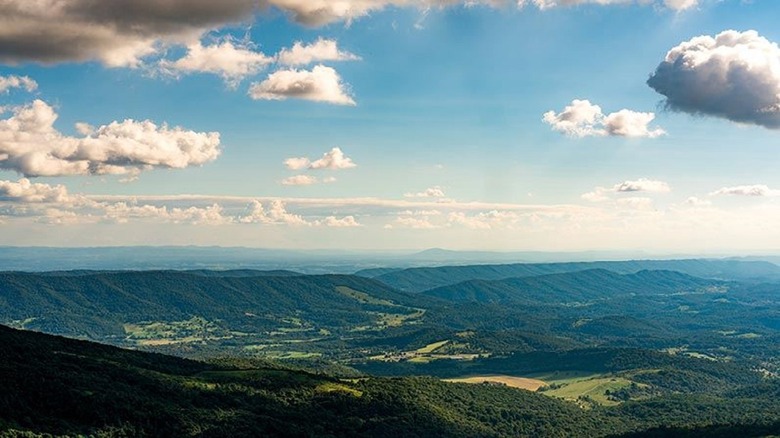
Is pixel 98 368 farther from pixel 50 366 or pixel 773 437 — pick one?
pixel 773 437

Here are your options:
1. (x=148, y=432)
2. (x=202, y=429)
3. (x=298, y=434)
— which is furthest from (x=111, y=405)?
(x=298, y=434)

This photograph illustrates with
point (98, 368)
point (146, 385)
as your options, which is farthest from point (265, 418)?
point (98, 368)

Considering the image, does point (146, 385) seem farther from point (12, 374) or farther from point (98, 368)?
point (12, 374)

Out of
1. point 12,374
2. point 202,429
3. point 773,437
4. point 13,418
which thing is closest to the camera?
point 13,418

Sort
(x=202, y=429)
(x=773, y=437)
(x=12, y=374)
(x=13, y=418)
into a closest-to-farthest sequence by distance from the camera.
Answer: (x=13, y=418) < (x=12, y=374) < (x=202, y=429) < (x=773, y=437)

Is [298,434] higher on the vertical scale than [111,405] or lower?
lower

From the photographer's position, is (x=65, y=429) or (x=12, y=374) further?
(x=12, y=374)

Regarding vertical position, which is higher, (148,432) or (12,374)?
(12,374)

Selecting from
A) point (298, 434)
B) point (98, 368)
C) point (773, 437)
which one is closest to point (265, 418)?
point (298, 434)

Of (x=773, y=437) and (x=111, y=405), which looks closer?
(x=111, y=405)
